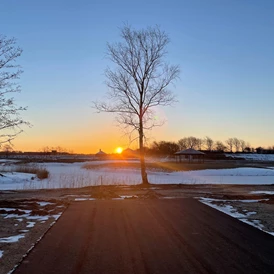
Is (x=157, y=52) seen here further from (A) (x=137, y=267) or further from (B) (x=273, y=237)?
(A) (x=137, y=267)

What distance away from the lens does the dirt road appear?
5328 mm

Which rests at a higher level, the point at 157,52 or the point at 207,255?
the point at 157,52

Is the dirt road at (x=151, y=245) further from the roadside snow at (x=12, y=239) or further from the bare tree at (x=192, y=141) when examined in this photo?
the bare tree at (x=192, y=141)

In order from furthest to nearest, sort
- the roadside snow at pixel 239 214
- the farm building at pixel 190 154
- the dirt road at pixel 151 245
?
1. the farm building at pixel 190 154
2. the roadside snow at pixel 239 214
3. the dirt road at pixel 151 245

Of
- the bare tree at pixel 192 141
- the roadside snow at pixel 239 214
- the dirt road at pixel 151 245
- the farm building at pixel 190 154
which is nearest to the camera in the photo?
the dirt road at pixel 151 245

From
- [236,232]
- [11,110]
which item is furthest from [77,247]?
[11,110]

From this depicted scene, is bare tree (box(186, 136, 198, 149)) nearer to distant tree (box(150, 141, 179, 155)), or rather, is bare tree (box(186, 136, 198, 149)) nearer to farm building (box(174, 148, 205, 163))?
distant tree (box(150, 141, 179, 155))

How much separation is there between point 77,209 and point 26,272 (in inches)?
241

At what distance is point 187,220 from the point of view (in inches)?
361

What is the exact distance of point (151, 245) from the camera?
6629 millimetres

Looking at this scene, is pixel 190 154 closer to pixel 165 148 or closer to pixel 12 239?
pixel 12 239

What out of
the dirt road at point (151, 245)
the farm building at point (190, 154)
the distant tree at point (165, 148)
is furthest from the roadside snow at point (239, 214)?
the distant tree at point (165, 148)

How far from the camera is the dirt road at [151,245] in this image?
5328 millimetres

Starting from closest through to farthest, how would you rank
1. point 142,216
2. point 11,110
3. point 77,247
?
point 77,247
point 142,216
point 11,110
